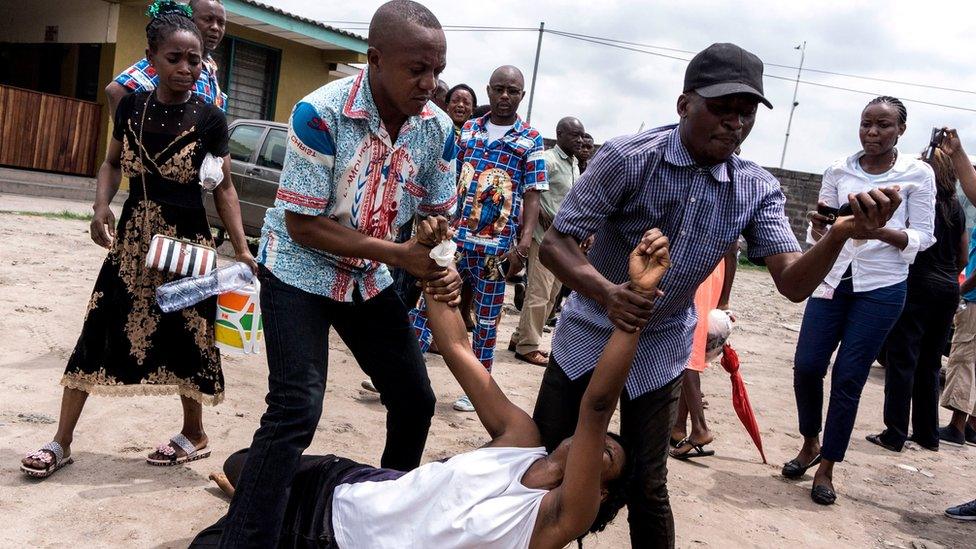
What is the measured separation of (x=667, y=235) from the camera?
2.85 m

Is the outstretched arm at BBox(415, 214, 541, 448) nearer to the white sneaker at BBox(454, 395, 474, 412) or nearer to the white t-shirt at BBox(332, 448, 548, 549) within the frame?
the white t-shirt at BBox(332, 448, 548, 549)

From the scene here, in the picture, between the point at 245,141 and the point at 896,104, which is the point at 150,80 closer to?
the point at 896,104

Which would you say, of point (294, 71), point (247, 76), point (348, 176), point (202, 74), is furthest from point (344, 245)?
point (294, 71)

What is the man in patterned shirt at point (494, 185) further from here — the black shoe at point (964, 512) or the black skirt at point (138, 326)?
the black shoe at point (964, 512)

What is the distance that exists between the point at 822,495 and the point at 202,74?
4.03 meters

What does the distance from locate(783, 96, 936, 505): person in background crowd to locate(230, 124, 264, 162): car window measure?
743 centimetres

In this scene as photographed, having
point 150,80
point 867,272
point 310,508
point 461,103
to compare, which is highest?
point 461,103

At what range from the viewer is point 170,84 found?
12.2ft

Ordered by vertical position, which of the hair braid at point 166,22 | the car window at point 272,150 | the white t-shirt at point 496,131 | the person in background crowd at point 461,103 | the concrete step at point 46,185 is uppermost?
the person in background crowd at point 461,103

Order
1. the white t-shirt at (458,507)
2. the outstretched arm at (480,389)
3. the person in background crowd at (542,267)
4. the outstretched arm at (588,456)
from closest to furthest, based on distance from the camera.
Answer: the outstretched arm at (588,456)
the white t-shirt at (458,507)
the outstretched arm at (480,389)
the person in background crowd at (542,267)

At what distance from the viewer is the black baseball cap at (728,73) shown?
2572 mm

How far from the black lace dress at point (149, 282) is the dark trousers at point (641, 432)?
5.78 ft

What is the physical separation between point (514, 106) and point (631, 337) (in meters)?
3.66

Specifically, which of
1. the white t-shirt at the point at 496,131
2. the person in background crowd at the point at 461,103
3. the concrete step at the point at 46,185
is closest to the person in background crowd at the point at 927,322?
the white t-shirt at the point at 496,131
